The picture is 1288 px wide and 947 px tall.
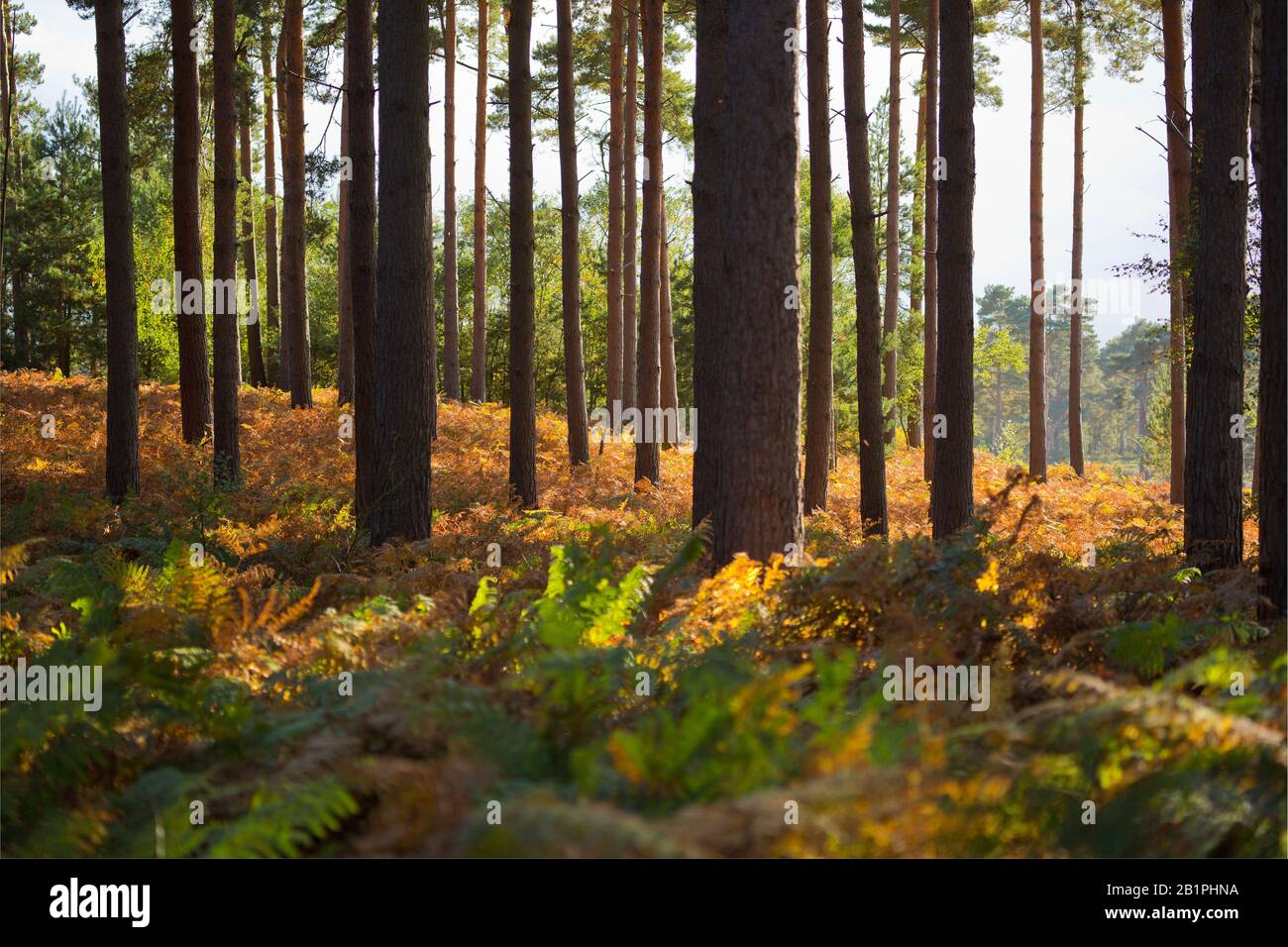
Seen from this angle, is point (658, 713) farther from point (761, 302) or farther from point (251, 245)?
point (251, 245)

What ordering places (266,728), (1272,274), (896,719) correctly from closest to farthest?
(896,719), (266,728), (1272,274)

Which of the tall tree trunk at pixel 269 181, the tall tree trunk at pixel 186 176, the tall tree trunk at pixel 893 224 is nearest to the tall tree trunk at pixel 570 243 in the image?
the tall tree trunk at pixel 186 176

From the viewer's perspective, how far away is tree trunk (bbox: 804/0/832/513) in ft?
49.5

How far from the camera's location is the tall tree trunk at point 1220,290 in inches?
331

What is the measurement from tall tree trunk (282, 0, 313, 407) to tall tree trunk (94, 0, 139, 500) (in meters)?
8.17

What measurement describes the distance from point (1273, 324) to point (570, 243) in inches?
554

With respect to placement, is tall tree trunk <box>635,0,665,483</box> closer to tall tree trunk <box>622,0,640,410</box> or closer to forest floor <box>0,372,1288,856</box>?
tall tree trunk <box>622,0,640,410</box>

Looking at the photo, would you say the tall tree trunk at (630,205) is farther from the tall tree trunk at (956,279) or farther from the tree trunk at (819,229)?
the tall tree trunk at (956,279)

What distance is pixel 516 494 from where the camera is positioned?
51.6ft

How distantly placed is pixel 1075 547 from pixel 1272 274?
7.49 meters

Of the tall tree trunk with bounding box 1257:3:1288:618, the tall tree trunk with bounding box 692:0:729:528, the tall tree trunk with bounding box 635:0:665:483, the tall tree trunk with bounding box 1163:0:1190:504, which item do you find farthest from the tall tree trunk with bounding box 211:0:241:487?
the tall tree trunk with bounding box 1163:0:1190:504
